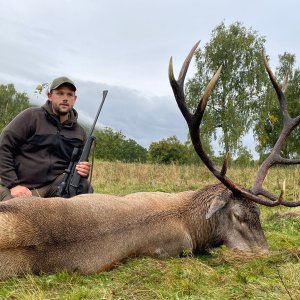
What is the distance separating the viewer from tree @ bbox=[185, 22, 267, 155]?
129 ft

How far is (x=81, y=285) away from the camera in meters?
4.22

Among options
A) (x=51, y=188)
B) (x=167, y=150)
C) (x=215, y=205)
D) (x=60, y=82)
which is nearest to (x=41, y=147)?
(x=51, y=188)

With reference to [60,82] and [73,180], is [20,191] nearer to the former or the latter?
[73,180]

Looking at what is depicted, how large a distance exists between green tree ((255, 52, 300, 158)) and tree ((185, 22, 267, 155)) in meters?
0.96

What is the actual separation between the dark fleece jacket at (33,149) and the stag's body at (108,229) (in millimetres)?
1575

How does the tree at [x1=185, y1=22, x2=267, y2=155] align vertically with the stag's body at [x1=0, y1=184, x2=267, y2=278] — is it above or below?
above

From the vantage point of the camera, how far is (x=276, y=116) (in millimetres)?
43094

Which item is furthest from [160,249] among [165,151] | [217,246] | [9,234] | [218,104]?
[165,151]

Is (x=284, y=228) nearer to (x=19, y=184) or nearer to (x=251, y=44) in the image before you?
(x=19, y=184)

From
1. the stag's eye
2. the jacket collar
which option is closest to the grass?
the stag's eye

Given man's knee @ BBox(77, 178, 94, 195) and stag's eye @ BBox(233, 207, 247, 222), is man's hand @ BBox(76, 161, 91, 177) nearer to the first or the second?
man's knee @ BBox(77, 178, 94, 195)

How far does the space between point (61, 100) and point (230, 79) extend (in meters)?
34.6

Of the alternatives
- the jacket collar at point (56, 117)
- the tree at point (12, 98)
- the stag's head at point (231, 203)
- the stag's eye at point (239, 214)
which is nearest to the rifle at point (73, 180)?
the jacket collar at point (56, 117)

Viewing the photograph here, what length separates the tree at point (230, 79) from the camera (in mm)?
39188
